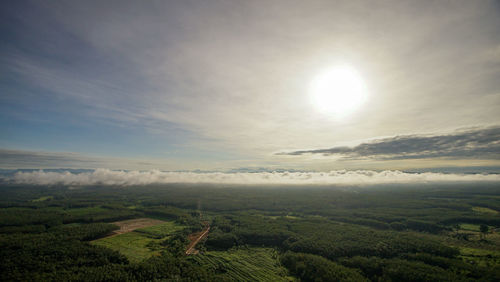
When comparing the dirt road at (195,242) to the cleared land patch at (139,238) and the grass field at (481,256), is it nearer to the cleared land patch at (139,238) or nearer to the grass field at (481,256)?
the cleared land patch at (139,238)

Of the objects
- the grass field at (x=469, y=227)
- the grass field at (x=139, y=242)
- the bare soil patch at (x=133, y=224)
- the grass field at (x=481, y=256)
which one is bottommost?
the bare soil patch at (x=133, y=224)

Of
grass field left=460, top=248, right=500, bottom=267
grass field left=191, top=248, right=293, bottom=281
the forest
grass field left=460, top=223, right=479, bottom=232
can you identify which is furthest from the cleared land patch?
grass field left=460, top=223, right=479, bottom=232

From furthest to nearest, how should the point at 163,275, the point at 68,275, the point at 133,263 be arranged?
the point at 133,263 < the point at 163,275 < the point at 68,275

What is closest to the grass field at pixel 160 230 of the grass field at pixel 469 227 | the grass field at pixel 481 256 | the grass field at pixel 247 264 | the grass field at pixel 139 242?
the grass field at pixel 139 242

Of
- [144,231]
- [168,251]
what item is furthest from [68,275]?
[144,231]

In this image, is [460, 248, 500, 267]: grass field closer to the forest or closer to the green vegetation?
the forest

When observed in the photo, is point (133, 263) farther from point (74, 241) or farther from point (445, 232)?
point (445, 232)
